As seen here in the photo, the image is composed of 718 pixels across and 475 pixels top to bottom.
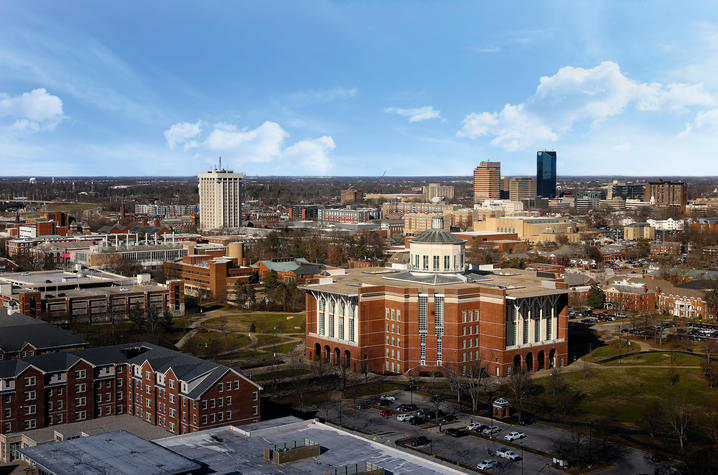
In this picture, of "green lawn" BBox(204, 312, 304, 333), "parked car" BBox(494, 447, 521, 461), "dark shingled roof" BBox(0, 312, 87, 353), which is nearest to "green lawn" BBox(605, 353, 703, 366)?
"parked car" BBox(494, 447, 521, 461)

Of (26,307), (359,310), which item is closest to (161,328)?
(26,307)

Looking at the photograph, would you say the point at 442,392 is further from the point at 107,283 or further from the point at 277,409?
the point at 107,283

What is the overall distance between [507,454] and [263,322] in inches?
2011

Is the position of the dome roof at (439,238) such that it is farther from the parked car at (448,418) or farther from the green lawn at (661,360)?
the parked car at (448,418)

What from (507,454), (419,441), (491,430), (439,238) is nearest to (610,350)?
(439,238)

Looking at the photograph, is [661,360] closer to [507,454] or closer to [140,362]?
[507,454]

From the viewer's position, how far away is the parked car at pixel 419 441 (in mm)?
52031

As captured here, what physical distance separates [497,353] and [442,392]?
322 inches

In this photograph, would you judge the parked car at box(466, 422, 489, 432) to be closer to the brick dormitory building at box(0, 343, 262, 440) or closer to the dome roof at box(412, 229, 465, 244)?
the brick dormitory building at box(0, 343, 262, 440)

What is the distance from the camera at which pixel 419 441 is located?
5238 centimetres

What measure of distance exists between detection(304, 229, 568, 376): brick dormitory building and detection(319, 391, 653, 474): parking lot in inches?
375

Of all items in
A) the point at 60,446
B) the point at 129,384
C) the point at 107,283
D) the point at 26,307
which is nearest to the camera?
the point at 60,446

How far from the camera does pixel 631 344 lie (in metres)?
83.8

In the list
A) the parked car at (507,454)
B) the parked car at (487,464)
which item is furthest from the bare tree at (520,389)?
the parked car at (487,464)
